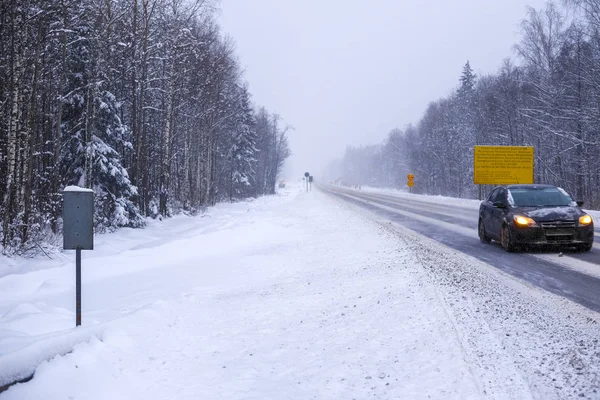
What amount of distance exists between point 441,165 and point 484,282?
2426 inches

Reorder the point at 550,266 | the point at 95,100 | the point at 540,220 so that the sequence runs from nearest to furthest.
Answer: the point at 550,266 < the point at 540,220 < the point at 95,100

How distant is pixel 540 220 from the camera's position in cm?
922

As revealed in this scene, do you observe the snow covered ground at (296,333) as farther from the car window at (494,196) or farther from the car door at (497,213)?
the car window at (494,196)

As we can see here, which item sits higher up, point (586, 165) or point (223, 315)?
point (586, 165)

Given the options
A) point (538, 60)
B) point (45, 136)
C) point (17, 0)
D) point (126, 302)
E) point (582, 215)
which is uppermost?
point (538, 60)

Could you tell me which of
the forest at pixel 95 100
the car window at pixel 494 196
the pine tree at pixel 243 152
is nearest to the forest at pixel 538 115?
the car window at pixel 494 196

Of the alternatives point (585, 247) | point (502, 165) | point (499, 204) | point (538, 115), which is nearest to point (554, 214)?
point (585, 247)

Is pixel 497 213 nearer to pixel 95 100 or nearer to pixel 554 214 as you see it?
pixel 554 214

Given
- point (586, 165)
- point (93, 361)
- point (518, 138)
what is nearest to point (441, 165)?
→ point (518, 138)

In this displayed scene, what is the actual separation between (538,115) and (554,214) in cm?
3127

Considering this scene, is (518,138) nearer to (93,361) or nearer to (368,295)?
(368,295)

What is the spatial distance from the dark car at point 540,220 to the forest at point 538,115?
1678 cm

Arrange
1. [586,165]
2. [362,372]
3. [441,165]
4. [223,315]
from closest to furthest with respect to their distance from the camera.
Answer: [362,372] → [223,315] → [586,165] → [441,165]

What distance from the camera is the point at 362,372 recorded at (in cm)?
352
